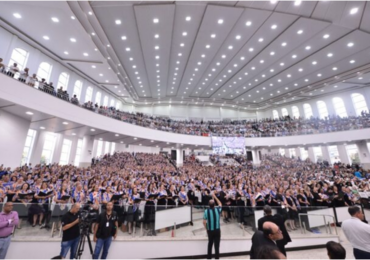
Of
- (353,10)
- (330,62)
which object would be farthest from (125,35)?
(330,62)

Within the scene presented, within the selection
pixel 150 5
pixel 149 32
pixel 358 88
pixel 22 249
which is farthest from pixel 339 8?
pixel 22 249

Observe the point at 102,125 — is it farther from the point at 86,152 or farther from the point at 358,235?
the point at 358,235

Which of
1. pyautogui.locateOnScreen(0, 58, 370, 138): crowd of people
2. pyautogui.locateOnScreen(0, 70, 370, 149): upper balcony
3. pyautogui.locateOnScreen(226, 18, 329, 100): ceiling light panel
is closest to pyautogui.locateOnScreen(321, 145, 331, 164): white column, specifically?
pyautogui.locateOnScreen(0, 58, 370, 138): crowd of people

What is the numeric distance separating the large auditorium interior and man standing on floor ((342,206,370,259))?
25 mm

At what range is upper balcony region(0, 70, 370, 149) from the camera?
27.2 feet

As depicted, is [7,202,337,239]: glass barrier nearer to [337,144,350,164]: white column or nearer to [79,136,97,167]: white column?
[79,136,97,167]: white column

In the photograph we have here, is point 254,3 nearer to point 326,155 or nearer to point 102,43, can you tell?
point 102,43

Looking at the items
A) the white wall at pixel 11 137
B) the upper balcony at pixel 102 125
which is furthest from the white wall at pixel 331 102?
the white wall at pixel 11 137

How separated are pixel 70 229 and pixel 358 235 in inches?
207

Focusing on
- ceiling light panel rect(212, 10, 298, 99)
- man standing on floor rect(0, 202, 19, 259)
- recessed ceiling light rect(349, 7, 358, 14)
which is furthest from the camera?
ceiling light panel rect(212, 10, 298, 99)

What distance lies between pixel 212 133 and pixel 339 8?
579 inches

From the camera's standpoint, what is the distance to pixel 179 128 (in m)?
20.2

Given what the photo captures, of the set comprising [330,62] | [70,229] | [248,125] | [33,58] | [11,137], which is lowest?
[70,229]

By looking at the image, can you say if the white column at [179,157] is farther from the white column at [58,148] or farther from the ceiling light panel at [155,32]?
the white column at [58,148]
